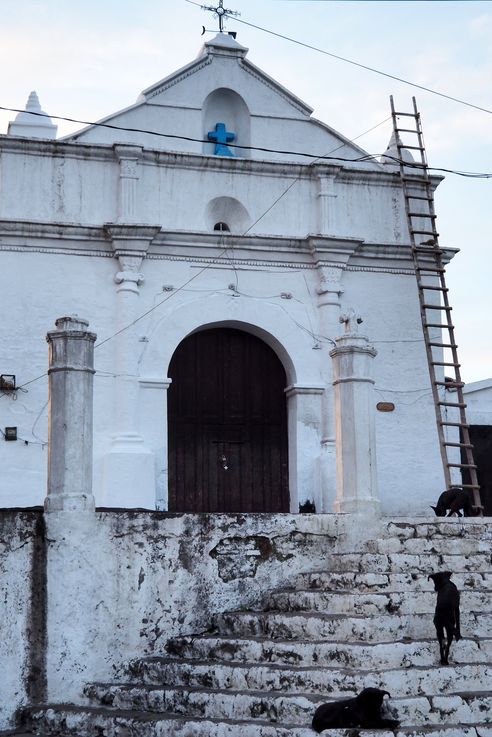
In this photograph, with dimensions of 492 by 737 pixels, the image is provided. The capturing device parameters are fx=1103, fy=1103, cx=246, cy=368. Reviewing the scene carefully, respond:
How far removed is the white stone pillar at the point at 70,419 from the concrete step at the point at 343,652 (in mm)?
1750

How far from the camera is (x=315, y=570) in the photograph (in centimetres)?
954

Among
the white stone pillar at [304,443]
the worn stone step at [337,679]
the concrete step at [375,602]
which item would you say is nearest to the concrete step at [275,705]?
the worn stone step at [337,679]

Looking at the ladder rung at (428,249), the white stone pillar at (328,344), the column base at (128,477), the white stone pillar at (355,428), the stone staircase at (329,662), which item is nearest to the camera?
the stone staircase at (329,662)

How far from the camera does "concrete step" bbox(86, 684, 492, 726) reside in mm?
7207

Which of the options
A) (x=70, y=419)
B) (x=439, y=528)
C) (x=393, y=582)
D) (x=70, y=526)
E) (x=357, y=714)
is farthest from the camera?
(x=439, y=528)

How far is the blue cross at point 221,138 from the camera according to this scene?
14.5 m

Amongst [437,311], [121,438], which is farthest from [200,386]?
[437,311]

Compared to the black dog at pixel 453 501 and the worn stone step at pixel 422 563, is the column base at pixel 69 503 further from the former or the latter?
the black dog at pixel 453 501

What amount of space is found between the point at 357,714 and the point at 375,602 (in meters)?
1.43

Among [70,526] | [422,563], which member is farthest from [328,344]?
[70,526]

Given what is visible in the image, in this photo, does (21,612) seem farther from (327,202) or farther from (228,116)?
Answer: (228,116)

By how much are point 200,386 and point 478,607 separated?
20.2 ft

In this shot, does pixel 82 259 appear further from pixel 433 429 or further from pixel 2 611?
pixel 2 611

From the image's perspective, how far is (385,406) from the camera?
14.1 metres
